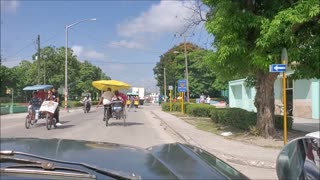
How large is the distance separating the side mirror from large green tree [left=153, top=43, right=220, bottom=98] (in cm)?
6614

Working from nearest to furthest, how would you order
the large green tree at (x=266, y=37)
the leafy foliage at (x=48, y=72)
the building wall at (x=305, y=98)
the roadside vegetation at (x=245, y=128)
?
the large green tree at (x=266, y=37) → the roadside vegetation at (x=245, y=128) → the building wall at (x=305, y=98) → the leafy foliage at (x=48, y=72)

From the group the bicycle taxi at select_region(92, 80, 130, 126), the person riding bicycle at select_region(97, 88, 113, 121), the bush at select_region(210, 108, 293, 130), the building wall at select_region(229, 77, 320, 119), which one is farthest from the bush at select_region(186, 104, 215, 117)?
the person riding bicycle at select_region(97, 88, 113, 121)

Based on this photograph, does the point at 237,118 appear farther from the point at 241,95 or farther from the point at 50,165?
the point at 241,95

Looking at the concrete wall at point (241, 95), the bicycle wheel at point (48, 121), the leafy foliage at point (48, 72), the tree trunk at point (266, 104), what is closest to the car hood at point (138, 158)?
the tree trunk at point (266, 104)

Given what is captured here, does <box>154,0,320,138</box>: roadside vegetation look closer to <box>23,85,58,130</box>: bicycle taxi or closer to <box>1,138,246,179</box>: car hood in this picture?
<box>23,85,58,130</box>: bicycle taxi

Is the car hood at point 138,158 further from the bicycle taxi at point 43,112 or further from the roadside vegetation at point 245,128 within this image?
the bicycle taxi at point 43,112

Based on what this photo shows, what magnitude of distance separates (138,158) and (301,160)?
2534 millimetres

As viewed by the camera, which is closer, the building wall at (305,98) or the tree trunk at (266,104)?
the tree trunk at (266,104)

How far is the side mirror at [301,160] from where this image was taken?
4734mm

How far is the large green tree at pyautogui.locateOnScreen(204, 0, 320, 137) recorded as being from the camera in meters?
14.0

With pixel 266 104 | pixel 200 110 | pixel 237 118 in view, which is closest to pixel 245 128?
pixel 237 118

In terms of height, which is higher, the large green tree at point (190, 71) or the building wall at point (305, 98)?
the large green tree at point (190, 71)

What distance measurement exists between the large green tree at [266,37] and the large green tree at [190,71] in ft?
181

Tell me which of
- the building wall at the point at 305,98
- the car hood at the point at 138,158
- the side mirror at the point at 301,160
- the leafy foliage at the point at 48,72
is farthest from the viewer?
the leafy foliage at the point at 48,72
